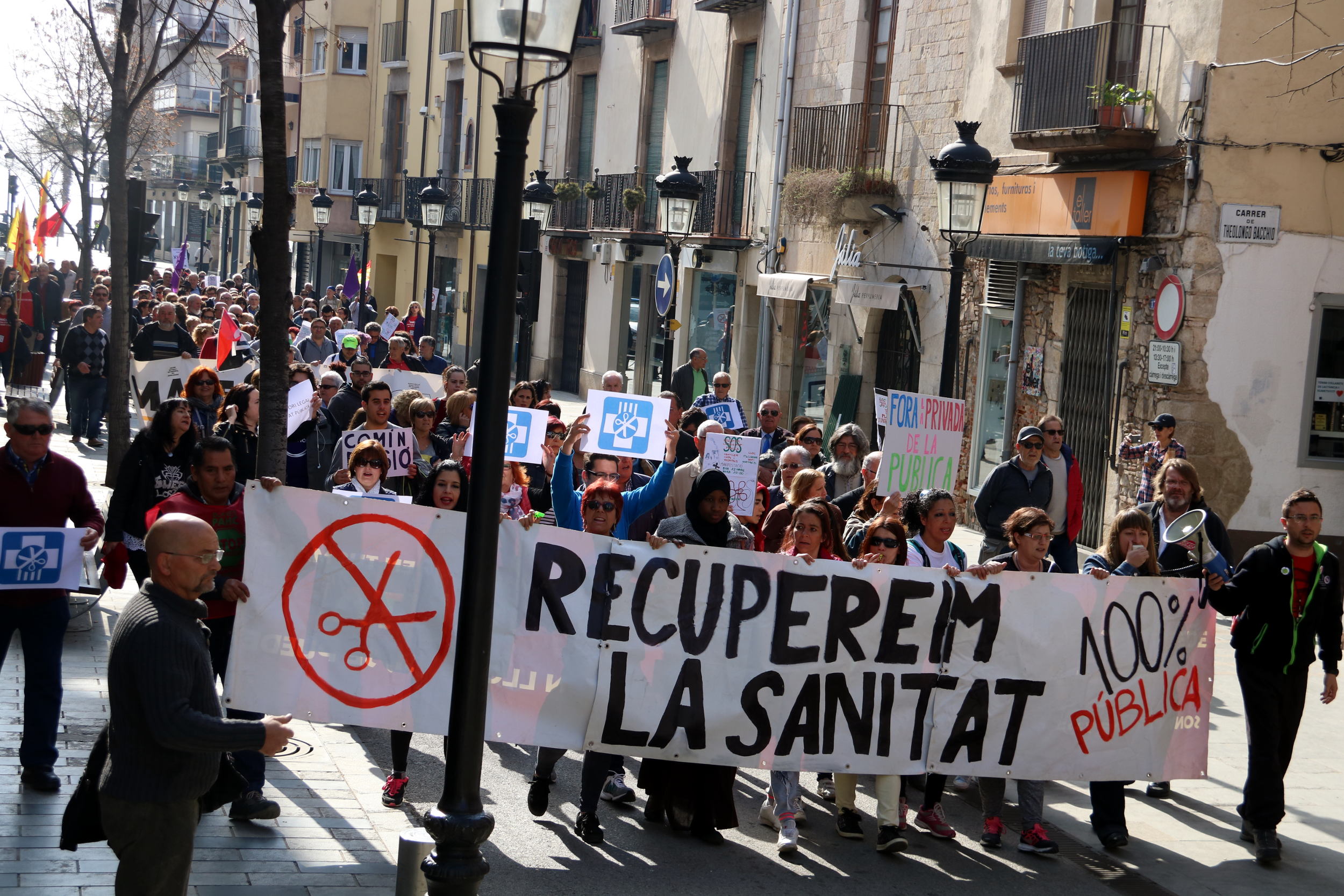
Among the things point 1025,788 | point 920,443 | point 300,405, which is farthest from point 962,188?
point 1025,788

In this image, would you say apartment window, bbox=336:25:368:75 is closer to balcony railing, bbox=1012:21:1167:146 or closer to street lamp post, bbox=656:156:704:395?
street lamp post, bbox=656:156:704:395

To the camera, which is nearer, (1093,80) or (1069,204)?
(1093,80)

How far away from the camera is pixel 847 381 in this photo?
72.1 feet

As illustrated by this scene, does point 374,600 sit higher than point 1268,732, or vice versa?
point 374,600

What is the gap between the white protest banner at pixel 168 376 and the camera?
15.6 m

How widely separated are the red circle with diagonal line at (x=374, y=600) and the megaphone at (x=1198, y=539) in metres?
3.81

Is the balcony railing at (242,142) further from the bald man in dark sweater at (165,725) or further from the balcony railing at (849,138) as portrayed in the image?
the bald man in dark sweater at (165,725)

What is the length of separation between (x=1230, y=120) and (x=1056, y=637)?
30.4ft

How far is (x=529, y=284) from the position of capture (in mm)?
15008

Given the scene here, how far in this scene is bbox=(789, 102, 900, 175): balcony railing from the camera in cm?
2130

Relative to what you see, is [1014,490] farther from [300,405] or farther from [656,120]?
[656,120]

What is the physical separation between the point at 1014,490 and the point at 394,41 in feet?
126

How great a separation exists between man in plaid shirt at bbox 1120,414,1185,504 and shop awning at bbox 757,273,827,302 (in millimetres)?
8586

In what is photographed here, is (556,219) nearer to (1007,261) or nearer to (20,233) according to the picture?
(20,233)
